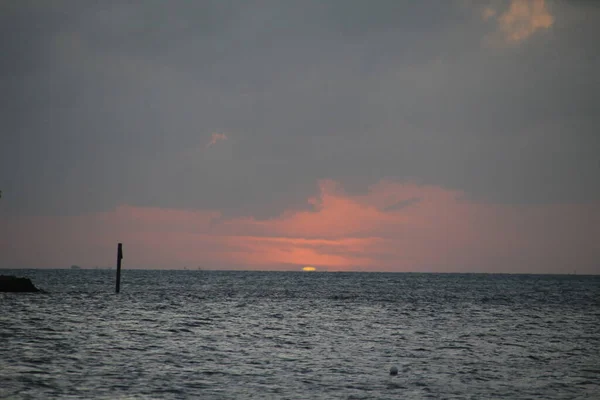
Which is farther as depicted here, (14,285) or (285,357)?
(14,285)

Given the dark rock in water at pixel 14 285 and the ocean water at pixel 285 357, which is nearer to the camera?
the ocean water at pixel 285 357

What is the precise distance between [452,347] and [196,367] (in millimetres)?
16305

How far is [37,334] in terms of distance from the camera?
36.1 meters

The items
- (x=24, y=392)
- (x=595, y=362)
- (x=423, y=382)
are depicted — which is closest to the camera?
(x=24, y=392)

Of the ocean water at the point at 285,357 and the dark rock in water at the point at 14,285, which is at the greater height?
the dark rock in water at the point at 14,285

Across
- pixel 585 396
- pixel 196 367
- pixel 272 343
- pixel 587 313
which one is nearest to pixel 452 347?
pixel 272 343

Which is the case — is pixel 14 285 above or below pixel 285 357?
above

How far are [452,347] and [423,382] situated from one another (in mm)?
11775

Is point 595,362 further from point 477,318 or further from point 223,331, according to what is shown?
point 477,318

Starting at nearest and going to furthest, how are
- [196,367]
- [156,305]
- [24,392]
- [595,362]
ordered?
[24,392], [196,367], [595,362], [156,305]

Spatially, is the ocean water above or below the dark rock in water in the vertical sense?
below

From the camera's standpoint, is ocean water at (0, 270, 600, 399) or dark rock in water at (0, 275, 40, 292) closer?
ocean water at (0, 270, 600, 399)

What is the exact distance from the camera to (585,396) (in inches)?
912

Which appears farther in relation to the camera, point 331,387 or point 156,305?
point 156,305
